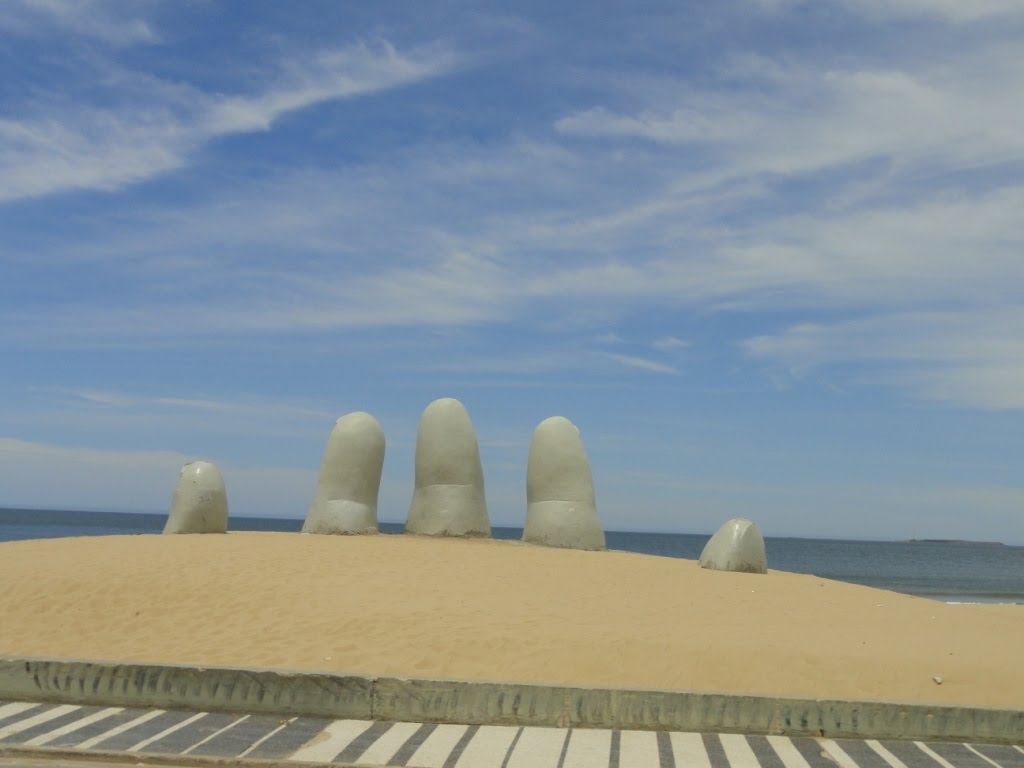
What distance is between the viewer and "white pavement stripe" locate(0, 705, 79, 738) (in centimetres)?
821

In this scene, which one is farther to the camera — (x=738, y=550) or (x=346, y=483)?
(x=346, y=483)

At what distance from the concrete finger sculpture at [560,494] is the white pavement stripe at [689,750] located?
11.9m

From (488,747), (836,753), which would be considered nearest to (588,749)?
(488,747)

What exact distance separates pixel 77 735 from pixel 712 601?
906cm

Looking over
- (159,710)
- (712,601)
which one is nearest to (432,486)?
(712,601)

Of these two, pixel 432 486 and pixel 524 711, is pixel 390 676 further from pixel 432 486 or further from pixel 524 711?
pixel 432 486

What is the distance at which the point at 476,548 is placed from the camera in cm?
1880

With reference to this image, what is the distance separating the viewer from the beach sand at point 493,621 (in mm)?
10953

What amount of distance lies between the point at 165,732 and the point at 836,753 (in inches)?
201

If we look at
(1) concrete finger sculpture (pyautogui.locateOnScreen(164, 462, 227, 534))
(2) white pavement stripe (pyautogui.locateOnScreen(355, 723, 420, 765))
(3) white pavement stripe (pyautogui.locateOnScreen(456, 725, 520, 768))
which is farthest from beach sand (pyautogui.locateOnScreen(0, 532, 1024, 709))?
(1) concrete finger sculpture (pyautogui.locateOnScreen(164, 462, 227, 534))

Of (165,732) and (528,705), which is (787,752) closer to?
(528,705)

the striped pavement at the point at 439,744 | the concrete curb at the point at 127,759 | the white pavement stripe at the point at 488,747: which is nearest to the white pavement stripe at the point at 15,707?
the striped pavement at the point at 439,744

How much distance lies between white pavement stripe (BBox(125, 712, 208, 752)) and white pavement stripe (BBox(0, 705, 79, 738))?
1009 mm

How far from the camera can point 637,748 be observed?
322 inches
